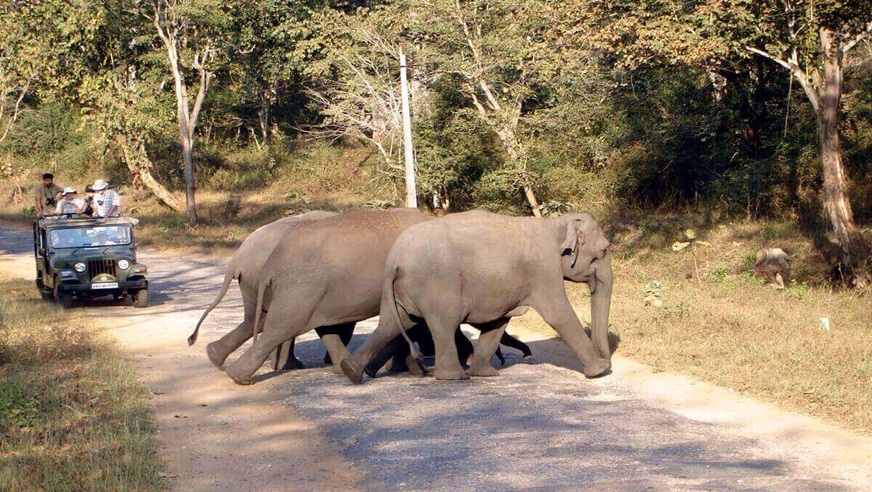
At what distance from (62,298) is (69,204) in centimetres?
233

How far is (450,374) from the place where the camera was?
34.4ft

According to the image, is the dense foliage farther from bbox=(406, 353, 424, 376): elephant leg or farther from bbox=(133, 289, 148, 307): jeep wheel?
bbox=(133, 289, 148, 307): jeep wheel

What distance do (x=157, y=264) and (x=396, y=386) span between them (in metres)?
16.1

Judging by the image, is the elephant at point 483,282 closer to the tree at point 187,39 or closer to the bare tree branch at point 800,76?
the bare tree branch at point 800,76

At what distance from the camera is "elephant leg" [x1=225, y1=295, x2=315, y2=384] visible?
10.6m

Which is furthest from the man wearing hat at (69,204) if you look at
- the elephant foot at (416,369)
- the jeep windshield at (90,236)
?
the elephant foot at (416,369)

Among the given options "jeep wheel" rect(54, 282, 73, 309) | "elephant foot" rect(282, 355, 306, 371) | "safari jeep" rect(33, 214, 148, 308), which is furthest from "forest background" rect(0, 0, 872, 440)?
"jeep wheel" rect(54, 282, 73, 309)

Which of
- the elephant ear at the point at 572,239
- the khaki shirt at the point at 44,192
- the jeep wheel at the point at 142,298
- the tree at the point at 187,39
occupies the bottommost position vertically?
Result: the jeep wheel at the point at 142,298

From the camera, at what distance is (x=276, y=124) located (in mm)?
46188

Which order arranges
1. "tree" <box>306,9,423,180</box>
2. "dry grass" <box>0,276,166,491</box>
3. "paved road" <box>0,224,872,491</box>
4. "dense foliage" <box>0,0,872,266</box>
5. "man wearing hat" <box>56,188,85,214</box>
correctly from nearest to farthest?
"paved road" <box>0,224,872,491</box> < "dry grass" <box>0,276,166,491</box> < "dense foliage" <box>0,0,872,266</box> < "man wearing hat" <box>56,188,85,214</box> < "tree" <box>306,9,423,180</box>

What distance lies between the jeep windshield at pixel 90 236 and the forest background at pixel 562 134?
7.62 metres

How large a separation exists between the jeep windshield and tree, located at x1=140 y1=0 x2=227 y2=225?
52.5ft

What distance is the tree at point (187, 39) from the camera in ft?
108

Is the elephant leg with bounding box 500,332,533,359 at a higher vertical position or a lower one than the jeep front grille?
lower
